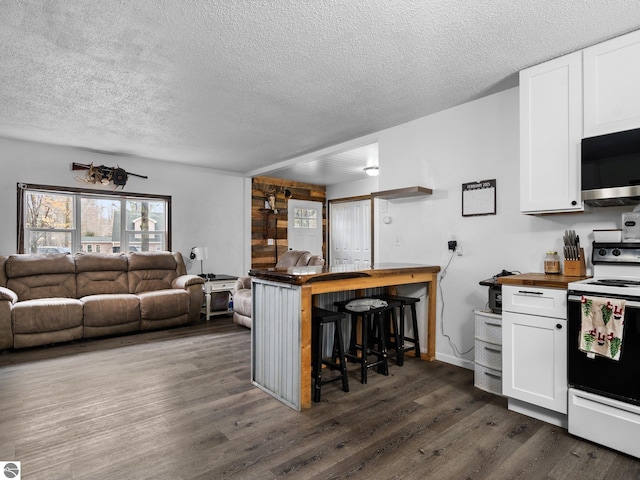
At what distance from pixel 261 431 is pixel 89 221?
14.5ft

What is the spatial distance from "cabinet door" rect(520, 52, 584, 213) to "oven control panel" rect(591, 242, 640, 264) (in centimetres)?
29

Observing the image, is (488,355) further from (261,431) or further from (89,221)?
(89,221)

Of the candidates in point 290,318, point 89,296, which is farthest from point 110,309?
point 290,318

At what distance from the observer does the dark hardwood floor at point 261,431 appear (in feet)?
5.93

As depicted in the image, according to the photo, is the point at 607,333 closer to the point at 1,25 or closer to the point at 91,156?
the point at 1,25

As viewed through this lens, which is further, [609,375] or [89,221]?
[89,221]

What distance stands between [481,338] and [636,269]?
3.54 ft

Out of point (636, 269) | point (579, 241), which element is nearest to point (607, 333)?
point (636, 269)

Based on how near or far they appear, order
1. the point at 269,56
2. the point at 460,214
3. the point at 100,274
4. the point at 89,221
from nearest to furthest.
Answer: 1. the point at 269,56
2. the point at 460,214
3. the point at 100,274
4. the point at 89,221

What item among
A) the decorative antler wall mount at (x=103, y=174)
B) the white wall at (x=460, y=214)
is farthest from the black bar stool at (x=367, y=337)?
the decorative antler wall mount at (x=103, y=174)

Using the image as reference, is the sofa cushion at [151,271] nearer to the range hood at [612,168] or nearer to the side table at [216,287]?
the side table at [216,287]

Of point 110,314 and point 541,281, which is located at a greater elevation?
point 541,281

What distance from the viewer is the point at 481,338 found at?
9.20 ft

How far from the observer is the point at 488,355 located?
2.76 m
